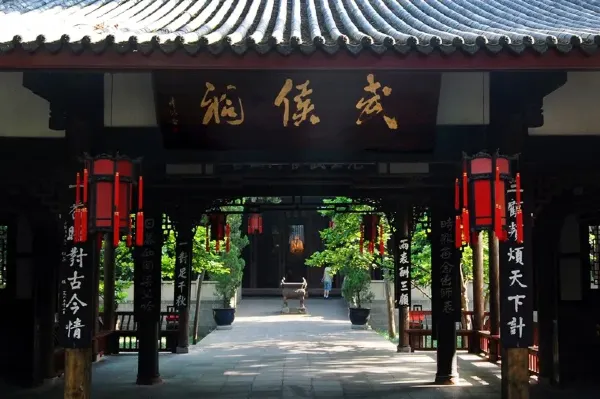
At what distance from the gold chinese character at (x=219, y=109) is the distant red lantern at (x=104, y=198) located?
104 cm

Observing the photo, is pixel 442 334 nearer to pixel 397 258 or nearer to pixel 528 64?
pixel 397 258

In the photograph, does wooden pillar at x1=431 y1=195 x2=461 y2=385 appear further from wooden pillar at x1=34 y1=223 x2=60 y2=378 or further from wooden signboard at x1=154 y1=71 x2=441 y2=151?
wooden pillar at x1=34 y1=223 x2=60 y2=378

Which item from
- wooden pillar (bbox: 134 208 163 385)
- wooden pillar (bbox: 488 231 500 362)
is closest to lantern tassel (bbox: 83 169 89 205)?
wooden pillar (bbox: 134 208 163 385)

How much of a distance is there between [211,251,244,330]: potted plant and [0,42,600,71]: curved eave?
2023 cm

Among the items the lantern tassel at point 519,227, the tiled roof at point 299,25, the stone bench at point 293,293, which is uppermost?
the tiled roof at point 299,25

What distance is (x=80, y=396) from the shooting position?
793 centimetres

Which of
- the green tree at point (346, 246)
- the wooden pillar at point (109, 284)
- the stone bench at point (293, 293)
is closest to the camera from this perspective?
the wooden pillar at point (109, 284)

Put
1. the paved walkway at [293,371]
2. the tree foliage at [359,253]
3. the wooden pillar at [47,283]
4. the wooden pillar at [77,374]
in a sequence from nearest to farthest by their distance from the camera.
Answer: the wooden pillar at [77,374], the paved walkway at [293,371], the wooden pillar at [47,283], the tree foliage at [359,253]

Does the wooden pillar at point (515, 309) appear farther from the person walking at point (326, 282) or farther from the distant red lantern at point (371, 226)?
the person walking at point (326, 282)

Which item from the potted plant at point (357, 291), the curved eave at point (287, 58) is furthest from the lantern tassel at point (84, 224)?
the potted plant at point (357, 291)

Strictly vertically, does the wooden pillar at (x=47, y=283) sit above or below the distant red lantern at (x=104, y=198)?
below

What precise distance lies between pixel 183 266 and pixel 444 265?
7.35 meters

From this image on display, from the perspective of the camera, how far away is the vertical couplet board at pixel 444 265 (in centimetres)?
1360

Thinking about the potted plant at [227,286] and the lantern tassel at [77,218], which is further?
the potted plant at [227,286]
